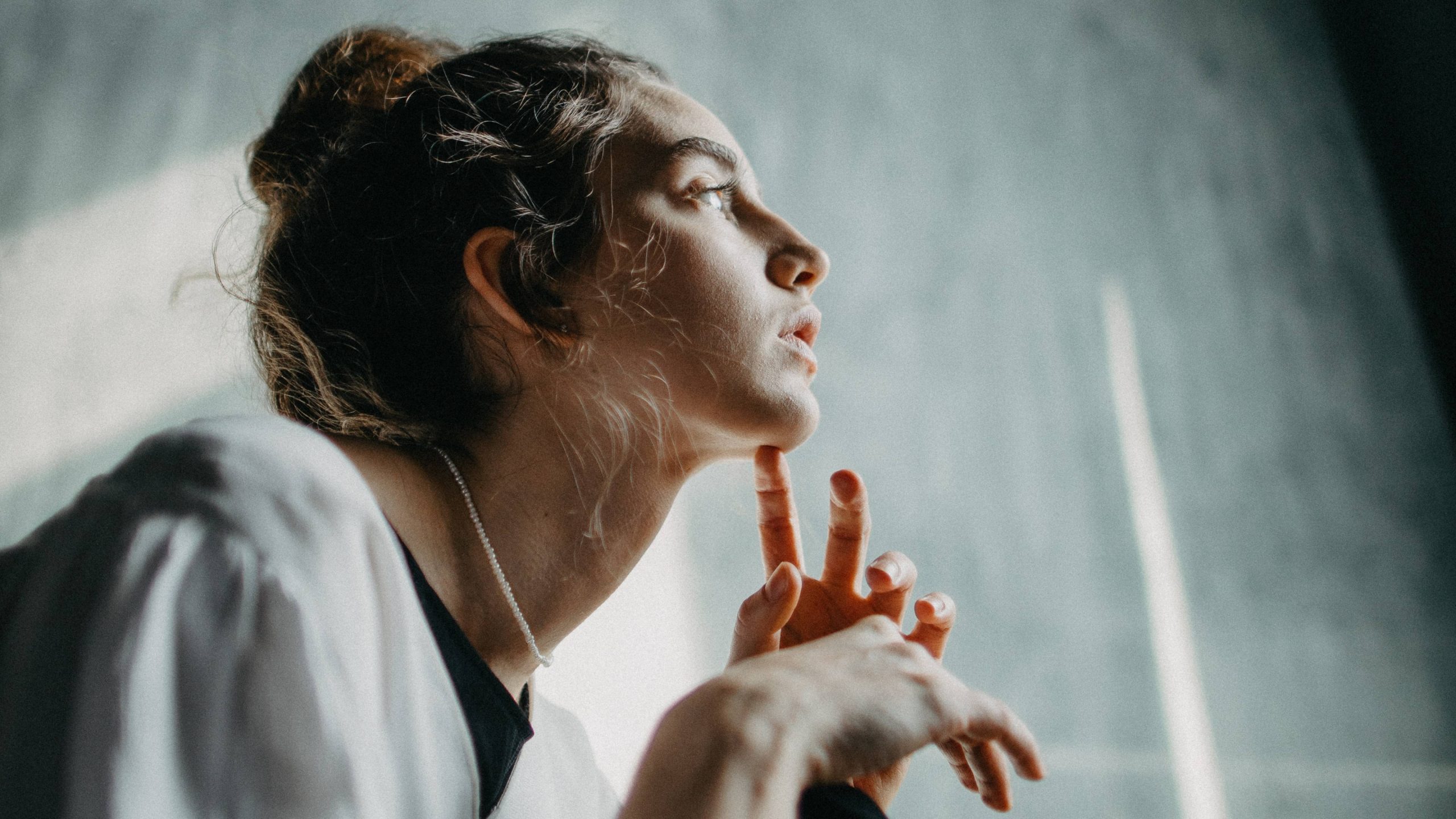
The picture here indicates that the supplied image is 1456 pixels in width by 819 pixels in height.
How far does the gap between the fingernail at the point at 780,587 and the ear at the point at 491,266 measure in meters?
0.25

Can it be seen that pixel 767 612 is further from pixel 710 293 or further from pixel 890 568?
pixel 710 293

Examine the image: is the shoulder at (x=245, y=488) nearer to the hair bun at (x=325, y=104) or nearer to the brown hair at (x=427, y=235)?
the brown hair at (x=427, y=235)

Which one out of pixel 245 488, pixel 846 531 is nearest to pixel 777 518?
pixel 846 531

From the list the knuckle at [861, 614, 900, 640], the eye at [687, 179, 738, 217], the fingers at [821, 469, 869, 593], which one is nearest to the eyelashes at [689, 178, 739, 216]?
the eye at [687, 179, 738, 217]

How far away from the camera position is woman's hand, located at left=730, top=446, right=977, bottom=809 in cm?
64

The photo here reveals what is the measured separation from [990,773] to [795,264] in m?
0.37

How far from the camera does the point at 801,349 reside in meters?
0.65

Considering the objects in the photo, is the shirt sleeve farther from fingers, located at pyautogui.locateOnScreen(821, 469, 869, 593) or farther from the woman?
fingers, located at pyautogui.locateOnScreen(821, 469, 869, 593)

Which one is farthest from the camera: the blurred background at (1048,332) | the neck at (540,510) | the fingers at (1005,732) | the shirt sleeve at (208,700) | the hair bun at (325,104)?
the blurred background at (1048,332)

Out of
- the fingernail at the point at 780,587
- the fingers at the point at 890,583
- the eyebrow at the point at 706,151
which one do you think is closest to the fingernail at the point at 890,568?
the fingers at the point at 890,583

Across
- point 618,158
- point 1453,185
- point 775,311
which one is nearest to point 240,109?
point 618,158

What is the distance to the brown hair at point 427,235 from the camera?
25.5 inches

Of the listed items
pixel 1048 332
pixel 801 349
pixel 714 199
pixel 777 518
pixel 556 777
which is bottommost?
pixel 556 777

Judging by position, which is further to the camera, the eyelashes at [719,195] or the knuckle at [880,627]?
the eyelashes at [719,195]
